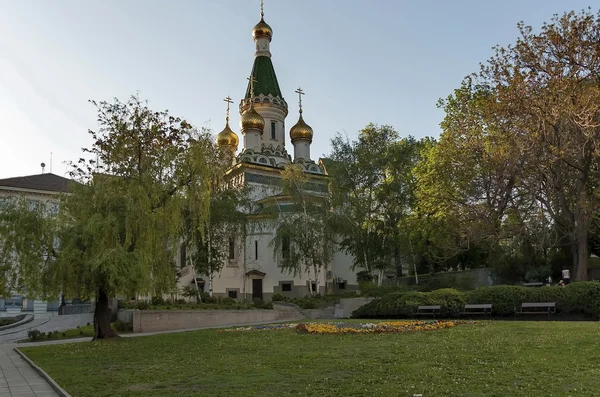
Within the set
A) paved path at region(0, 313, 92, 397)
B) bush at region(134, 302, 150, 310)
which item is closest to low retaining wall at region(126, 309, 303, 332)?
bush at region(134, 302, 150, 310)

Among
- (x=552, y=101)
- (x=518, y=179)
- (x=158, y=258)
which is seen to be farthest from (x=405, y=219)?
(x=158, y=258)

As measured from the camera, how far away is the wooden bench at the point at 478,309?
22.0 m

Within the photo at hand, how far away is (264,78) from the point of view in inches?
2341

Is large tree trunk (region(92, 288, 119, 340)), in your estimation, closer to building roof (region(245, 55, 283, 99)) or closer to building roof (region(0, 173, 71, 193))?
building roof (region(0, 173, 71, 193))

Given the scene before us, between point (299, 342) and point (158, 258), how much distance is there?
789cm

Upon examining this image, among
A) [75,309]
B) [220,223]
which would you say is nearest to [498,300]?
[220,223]

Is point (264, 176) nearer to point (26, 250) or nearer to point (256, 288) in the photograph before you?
point (256, 288)

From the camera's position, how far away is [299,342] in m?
15.5

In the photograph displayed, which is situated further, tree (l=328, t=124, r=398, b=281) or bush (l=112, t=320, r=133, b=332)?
tree (l=328, t=124, r=398, b=281)

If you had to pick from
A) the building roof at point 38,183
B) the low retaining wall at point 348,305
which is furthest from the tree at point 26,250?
the building roof at point 38,183

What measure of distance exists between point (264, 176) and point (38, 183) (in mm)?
20731

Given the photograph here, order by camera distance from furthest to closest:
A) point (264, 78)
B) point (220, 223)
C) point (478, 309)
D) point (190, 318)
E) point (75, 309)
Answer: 1. point (264, 78)
2. point (75, 309)
3. point (220, 223)
4. point (190, 318)
5. point (478, 309)

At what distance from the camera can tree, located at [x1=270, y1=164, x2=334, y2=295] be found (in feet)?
127

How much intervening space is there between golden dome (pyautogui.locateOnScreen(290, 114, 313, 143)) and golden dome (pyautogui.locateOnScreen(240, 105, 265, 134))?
146 inches
